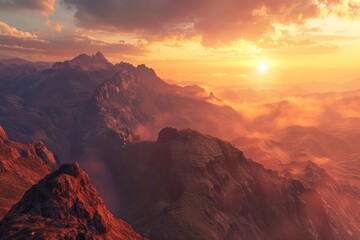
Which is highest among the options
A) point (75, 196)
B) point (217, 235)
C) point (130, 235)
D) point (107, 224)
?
point (75, 196)

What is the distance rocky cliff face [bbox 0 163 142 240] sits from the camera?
109500 millimetres

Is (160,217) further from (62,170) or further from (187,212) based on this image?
(62,170)

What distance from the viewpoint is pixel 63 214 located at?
126688 mm

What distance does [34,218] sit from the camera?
4616 inches

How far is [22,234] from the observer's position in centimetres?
10394

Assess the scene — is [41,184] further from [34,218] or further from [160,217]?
[160,217]

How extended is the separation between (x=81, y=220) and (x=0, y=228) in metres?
25.9

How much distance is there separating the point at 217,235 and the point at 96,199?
77.1 meters

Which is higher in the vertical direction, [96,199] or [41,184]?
[41,184]

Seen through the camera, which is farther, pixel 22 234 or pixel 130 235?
pixel 130 235

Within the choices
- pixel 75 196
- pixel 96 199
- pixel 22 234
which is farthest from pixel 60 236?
pixel 96 199

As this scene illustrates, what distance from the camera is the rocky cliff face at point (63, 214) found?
10950cm

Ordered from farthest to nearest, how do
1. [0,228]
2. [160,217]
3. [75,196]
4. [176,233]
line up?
[160,217] → [176,233] → [75,196] → [0,228]

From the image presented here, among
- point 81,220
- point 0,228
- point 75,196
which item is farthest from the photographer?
point 75,196
